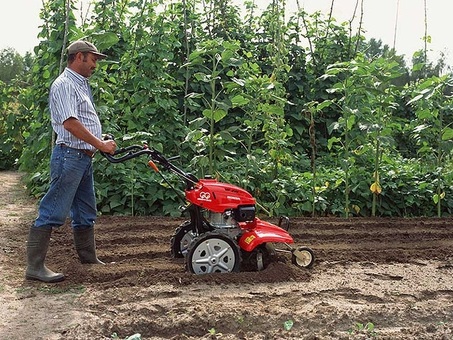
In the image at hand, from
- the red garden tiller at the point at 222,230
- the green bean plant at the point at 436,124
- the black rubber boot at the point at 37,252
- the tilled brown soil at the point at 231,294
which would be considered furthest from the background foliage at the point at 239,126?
the black rubber boot at the point at 37,252

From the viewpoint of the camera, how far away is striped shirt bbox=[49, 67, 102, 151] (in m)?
4.46

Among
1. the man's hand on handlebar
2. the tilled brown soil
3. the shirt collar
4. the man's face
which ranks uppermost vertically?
the man's face

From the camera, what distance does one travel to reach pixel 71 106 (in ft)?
14.6

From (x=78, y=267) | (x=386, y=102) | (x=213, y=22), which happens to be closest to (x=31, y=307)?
(x=78, y=267)

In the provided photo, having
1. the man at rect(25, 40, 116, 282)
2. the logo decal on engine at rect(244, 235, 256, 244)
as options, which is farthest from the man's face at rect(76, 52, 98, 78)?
the logo decal on engine at rect(244, 235, 256, 244)

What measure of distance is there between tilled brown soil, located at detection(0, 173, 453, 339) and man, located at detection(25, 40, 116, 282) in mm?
252

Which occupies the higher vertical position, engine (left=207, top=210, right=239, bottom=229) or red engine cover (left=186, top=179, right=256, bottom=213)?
red engine cover (left=186, top=179, right=256, bottom=213)

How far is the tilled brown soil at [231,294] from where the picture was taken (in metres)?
3.68

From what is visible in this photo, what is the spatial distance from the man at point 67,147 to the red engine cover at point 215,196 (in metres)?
0.68

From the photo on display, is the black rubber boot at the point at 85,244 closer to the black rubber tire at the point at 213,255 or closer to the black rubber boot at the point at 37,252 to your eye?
the black rubber boot at the point at 37,252

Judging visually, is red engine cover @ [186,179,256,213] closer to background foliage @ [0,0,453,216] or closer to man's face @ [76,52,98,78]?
man's face @ [76,52,98,78]

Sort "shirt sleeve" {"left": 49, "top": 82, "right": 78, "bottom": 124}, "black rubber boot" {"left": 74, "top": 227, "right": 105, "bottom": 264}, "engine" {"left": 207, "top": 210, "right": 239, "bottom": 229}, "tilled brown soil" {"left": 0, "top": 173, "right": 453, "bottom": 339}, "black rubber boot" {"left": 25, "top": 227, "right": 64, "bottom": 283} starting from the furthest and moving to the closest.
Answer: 1. "black rubber boot" {"left": 74, "top": 227, "right": 105, "bottom": 264}
2. "engine" {"left": 207, "top": 210, "right": 239, "bottom": 229}
3. "black rubber boot" {"left": 25, "top": 227, "right": 64, "bottom": 283}
4. "shirt sleeve" {"left": 49, "top": 82, "right": 78, "bottom": 124}
5. "tilled brown soil" {"left": 0, "top": 173, "right": 453, "bottom": 339}

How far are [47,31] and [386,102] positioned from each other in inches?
169

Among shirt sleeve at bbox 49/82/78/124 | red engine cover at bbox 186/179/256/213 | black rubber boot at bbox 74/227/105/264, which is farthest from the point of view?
black rubber boot at bbox 74/227/105/264
